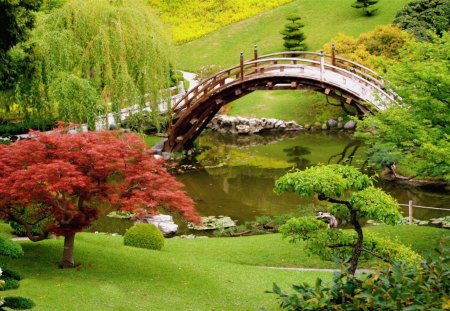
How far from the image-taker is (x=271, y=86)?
3625 centimetres

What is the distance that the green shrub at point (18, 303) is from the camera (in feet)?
44.0

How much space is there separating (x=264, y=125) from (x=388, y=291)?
38.2 m

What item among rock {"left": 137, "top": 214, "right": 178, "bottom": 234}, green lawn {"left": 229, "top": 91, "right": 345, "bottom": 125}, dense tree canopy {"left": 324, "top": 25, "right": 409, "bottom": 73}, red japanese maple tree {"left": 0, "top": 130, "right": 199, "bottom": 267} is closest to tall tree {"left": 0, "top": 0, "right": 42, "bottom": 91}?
red japanese maple tree {"left": 0, "top": 130, "right": 199, "bottom": 267}

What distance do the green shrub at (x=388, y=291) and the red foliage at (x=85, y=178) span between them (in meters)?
9.53

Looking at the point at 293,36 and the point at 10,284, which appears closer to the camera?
the point at 10,284

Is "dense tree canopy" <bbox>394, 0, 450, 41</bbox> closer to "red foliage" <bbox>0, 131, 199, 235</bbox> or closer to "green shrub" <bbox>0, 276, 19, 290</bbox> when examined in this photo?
"red foliage" <bbox>0, 131, 199, 235</bbox>

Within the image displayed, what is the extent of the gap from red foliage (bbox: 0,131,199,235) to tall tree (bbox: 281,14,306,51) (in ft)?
115

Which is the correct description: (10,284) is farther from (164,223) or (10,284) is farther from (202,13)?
(202,13)

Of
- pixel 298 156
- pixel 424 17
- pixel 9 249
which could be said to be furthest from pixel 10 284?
pixel 424 17

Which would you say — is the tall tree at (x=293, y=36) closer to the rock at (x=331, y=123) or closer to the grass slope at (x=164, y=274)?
the rock at (x=331, y=123)

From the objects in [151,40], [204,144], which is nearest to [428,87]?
[151,40]

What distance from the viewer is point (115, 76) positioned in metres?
31.3

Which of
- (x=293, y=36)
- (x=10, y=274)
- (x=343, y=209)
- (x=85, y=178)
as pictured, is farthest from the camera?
(x=293, y=36)

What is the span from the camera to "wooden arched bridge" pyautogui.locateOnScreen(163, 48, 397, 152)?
111 feet
